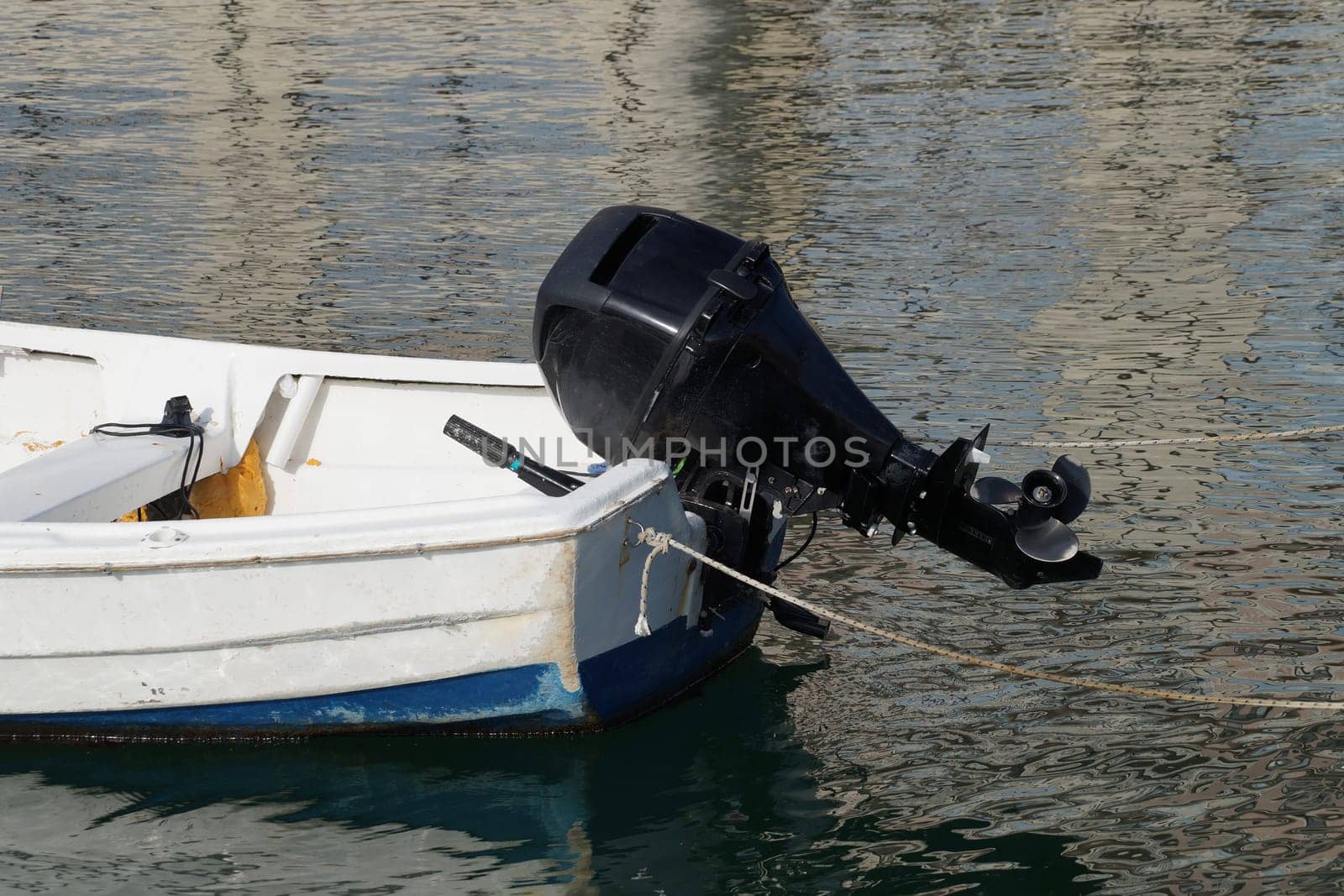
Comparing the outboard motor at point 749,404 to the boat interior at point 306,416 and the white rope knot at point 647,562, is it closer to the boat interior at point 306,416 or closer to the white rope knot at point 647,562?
the white rope knot at point 647,562

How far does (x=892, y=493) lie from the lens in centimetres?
421

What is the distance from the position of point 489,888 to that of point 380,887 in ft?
0.84

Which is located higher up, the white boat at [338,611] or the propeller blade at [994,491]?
the propeller blade at [994,491]

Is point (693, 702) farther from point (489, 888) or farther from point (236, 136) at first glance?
point (236, 136)

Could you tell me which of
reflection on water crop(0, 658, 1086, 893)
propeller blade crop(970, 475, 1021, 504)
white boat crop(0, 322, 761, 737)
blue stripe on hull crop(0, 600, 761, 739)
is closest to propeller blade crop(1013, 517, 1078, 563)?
propeller blade crop(970, 475, 1021, 504)

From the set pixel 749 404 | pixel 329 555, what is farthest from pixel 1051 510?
pixel 329 555

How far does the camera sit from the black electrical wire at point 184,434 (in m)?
5.18

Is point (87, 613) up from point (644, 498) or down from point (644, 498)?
down

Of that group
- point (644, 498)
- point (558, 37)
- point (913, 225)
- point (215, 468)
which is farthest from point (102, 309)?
point (558, 37)

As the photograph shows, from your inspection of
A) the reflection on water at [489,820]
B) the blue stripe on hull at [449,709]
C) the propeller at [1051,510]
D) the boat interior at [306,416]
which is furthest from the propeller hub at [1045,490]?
the boat interior at [306,416]

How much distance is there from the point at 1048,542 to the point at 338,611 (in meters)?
1.82

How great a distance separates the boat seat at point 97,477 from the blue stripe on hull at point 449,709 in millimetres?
591

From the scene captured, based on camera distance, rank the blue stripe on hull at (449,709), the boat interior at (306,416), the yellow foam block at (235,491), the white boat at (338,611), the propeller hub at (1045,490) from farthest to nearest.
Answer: the yellow foam block at (235,491)
the boat interior at (306,416)
the blue stripe on hull at (449,709)
the propeller hub at (1045,490)
the white boat at (338,611)

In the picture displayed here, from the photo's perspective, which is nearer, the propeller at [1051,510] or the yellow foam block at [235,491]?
the propeller at [1051,510]
